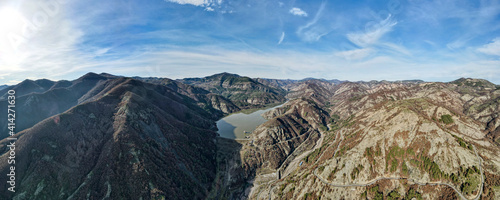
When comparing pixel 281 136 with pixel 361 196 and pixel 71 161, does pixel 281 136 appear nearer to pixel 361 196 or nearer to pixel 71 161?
pixel 361 196

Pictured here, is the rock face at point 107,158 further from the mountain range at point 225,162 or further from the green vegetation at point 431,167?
the green vegetation at point 431,167

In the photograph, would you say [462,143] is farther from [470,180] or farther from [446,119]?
[446,119]

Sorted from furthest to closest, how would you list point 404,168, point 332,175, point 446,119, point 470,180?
point 446,119
point 332,175
point 404,168
point 470,180

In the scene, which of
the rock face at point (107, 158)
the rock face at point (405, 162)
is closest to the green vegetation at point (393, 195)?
the rock face at point (405, 162)

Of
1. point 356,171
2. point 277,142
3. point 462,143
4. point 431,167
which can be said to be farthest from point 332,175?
point 277,142

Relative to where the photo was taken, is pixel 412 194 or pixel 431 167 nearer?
pixel 412 194

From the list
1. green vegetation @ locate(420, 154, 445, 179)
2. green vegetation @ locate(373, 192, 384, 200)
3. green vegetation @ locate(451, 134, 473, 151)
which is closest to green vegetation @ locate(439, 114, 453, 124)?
green vegetation @ locate(451, 134, 473, 151)

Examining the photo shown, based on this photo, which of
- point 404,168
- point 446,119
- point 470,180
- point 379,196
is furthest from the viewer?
point 446,119

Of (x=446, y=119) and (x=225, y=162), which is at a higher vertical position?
(x=446, y=119)

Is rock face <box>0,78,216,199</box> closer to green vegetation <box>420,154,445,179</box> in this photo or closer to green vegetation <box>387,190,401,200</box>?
green vegetation <box>387,190,401,200</box>
